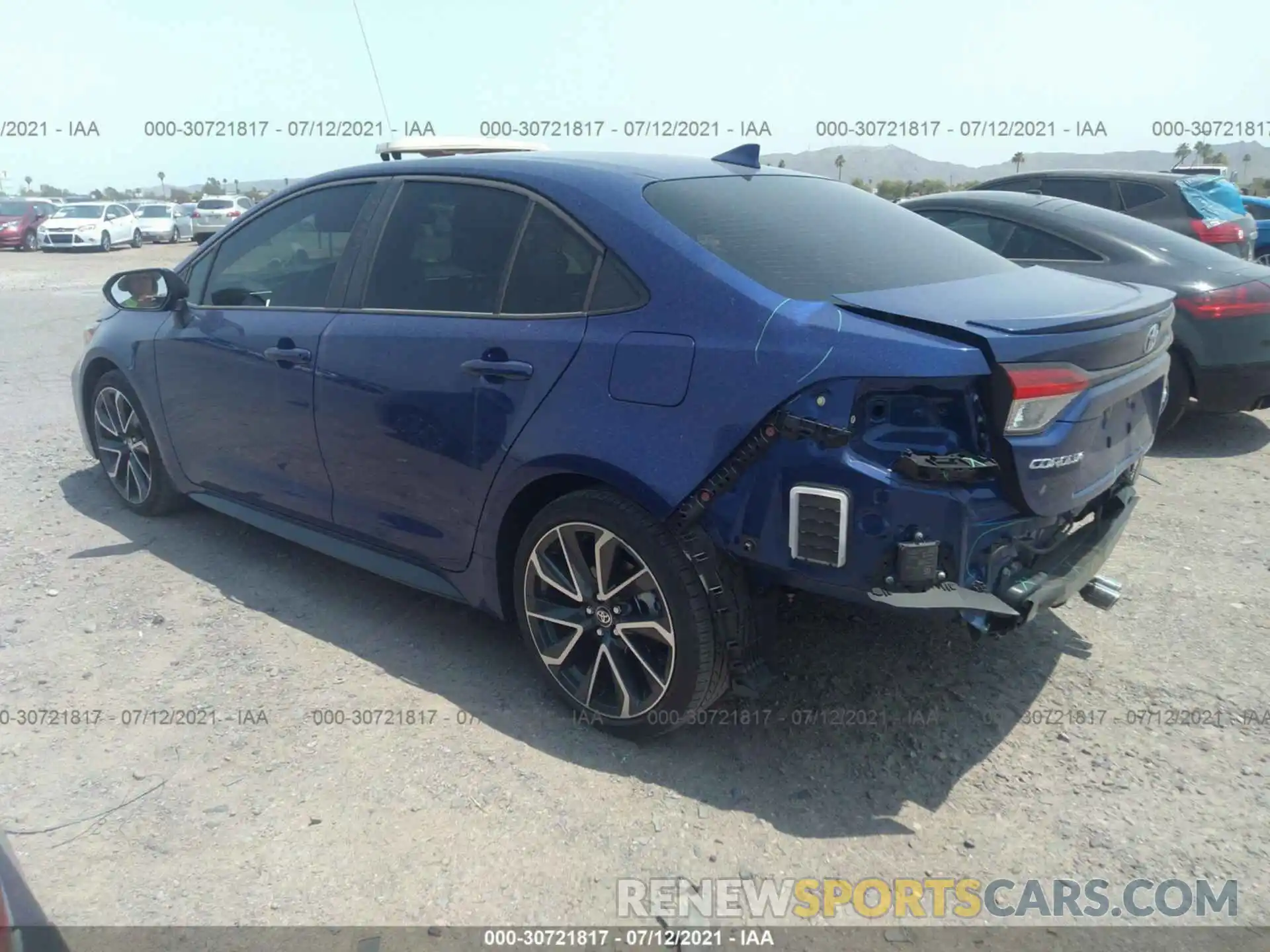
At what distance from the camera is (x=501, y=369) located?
10.5 feet

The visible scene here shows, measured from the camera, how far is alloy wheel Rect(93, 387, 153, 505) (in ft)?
16.3

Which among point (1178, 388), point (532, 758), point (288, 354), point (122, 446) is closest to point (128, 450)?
point (122, 446)

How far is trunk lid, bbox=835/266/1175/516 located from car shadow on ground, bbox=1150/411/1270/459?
3344 millimetres

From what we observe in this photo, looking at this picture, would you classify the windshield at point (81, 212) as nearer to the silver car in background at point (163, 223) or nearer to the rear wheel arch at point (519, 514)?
the silver car in background at point (163, 223)

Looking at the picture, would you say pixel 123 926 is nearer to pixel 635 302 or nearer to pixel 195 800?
pixel 195 800

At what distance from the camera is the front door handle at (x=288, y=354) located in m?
3.82

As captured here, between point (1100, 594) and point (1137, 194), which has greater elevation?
point (1137, 194)

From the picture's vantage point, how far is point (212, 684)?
11.6ft

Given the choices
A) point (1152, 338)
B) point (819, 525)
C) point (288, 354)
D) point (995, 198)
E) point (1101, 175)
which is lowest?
point (819, 525)

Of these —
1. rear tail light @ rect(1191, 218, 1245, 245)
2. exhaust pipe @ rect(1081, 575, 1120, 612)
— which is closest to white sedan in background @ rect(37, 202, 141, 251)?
rear tail light @ rect(1191, 218, 1245, 245)

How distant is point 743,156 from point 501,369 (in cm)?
136

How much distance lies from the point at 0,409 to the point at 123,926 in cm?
628

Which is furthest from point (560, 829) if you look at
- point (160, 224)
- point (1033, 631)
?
point (160, 224)

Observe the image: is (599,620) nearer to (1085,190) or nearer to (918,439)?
(918,439)
